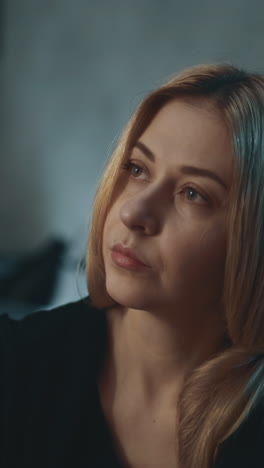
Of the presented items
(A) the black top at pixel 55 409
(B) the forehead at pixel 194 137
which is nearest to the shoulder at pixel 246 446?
(A) the black top at pixel 55 409

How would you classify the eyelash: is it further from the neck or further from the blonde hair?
the neck

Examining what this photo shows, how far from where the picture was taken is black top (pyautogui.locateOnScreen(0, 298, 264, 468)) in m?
0.60

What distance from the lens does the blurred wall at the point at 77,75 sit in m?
1.90

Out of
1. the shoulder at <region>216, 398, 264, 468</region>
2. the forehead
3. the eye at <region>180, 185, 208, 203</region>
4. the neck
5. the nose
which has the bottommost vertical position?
the shoulder at <region>216, 398, 264, 468</region>

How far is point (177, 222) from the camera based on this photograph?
563 mm

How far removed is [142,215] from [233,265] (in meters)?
0.11

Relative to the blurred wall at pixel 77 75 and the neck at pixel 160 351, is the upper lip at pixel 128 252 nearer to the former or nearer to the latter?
the neck at pixel 160 351

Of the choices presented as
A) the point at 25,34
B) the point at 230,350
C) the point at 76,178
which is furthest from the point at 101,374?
→ the point at 25,34

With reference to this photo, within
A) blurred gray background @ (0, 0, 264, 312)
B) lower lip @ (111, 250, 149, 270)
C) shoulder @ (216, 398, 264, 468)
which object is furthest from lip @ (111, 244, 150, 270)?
blurred gray background @ (0, 0, 264, 312)

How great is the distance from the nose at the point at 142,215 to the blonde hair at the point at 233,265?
8 cm

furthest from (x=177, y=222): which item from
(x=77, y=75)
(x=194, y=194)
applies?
(x=77, y=75)

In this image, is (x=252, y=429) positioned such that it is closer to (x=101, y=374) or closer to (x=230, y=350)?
(x=230, y=350)

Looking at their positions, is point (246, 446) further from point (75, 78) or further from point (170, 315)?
point (75, 78)

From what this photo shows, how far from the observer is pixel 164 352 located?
0.63 m
